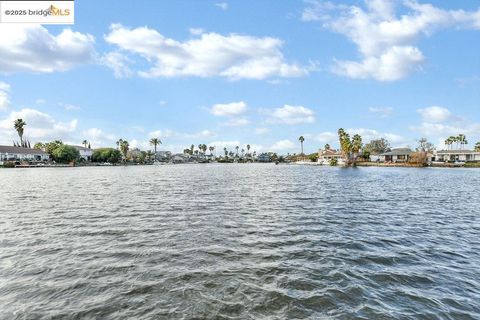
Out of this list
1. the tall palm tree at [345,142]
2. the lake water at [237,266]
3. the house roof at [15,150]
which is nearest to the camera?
the lake water at [237,266]

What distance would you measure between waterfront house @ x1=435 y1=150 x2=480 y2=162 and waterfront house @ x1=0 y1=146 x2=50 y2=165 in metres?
220

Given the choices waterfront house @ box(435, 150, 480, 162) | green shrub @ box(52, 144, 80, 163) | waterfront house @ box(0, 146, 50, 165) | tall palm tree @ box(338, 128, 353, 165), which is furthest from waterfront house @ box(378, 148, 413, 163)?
waterfront house @ box(0, 146, 50, 165)

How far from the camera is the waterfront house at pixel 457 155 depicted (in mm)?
158125

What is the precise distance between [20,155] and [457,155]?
233 meters

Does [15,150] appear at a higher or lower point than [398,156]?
higher

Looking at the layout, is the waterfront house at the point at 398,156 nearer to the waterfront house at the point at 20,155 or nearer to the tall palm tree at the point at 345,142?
the tall palm tree at the point at 345,142

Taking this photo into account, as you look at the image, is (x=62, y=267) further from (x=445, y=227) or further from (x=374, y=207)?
(x=374, y=207)

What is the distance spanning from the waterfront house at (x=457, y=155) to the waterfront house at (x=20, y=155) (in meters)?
220

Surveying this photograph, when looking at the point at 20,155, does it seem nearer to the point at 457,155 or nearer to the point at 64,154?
the point at 64,154

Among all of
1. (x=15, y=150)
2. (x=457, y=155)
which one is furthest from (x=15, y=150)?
(x=457, y=155)

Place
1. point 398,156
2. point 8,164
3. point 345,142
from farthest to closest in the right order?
point 398,156
point 345,142
point 8,164

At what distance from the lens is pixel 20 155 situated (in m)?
160

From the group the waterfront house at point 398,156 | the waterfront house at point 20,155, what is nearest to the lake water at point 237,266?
the waterfront house at point 20,155

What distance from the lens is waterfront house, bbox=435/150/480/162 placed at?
15812 cm
